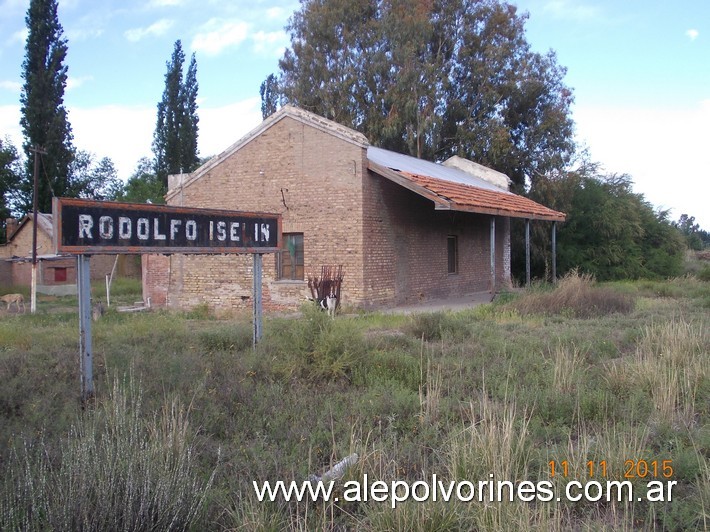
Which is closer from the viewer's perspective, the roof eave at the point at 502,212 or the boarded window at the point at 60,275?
the roof eave at the point at 502,212

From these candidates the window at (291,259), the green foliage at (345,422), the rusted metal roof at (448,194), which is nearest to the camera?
the green foliage at (345,422)

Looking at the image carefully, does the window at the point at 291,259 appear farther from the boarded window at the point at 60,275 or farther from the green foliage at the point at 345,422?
the boarded window at the point at 60,275

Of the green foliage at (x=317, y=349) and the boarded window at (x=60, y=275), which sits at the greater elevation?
the boarded window at (x=60, y=275)

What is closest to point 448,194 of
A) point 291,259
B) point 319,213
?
point 319,213

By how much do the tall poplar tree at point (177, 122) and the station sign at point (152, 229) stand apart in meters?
33.6

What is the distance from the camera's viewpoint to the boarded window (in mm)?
33569

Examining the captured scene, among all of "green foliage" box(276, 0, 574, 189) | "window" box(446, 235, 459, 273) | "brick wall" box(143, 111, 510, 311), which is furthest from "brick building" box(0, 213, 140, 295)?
"window" box(446, 235, 459, 273)

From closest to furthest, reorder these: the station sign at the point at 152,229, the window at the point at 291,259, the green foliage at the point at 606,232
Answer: the station sign at the point at 152,229 → the window at the point at 291,259 → the green foliage at the point at 606,232

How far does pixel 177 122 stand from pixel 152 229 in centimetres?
3565

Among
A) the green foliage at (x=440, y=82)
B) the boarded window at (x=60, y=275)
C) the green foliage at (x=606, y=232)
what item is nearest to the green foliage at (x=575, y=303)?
the green foliage at (x=606, y=232)

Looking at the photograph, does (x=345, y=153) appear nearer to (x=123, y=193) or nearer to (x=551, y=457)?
(x=551, y=457)

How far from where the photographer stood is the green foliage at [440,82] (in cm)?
2953

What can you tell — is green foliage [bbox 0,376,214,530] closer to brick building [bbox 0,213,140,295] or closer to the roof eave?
the roof eave

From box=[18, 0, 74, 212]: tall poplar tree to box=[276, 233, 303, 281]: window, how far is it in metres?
21.4
